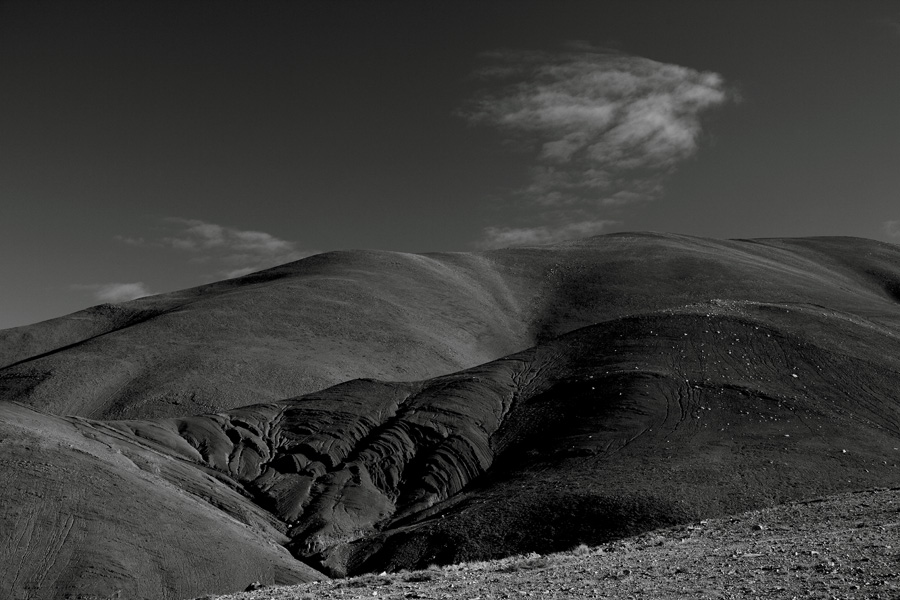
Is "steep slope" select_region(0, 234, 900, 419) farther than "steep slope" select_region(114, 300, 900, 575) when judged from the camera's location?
Yes

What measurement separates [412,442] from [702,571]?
84.3 ft

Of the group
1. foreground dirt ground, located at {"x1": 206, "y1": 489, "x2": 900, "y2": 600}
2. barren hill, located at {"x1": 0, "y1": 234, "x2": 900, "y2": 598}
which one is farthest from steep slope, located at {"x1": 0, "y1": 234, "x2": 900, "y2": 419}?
foreground dirt ground, located at {"x1": 206, "y1": 489, "x2": 900, "y2": 600}

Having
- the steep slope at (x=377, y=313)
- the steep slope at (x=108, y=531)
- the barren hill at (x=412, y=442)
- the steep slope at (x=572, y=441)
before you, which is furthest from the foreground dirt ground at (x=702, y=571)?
the steep slope at (x=377, y=313)

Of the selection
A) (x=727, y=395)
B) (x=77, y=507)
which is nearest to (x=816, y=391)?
(x=727, y=395)

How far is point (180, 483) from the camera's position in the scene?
3075 cm

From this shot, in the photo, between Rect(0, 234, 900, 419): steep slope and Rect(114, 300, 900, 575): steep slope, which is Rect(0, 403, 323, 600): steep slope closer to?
Rect(114, 300, 900, 575): steep slope

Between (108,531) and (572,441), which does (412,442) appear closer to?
(572,441)

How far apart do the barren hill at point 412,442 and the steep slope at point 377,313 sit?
465mm

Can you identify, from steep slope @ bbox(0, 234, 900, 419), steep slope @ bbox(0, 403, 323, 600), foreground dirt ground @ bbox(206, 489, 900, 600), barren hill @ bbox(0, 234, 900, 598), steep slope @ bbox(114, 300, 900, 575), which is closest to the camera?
foreground dirt ground @ bbox(206, 489, 900, 600)

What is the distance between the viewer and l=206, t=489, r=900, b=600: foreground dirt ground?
39.8ft

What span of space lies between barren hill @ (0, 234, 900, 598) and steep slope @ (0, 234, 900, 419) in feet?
1.52

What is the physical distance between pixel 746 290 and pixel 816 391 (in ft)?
192

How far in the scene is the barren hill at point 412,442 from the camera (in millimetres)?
25062

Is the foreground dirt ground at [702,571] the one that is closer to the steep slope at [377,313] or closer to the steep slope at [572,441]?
the steep slope at [572,441]
